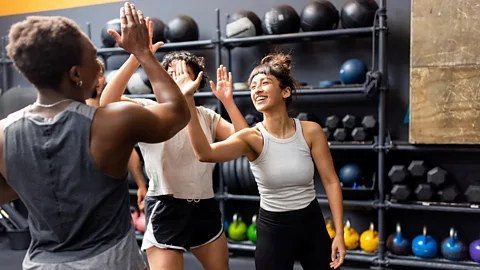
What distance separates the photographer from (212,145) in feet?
6.22

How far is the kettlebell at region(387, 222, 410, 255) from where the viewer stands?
3564mm

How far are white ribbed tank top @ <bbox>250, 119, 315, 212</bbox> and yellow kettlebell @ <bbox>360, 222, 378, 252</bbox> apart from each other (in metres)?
1.91

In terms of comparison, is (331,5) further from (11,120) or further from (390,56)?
(11,120)

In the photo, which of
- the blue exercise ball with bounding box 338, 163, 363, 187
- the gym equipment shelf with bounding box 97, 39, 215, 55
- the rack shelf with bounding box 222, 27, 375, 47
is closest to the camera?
the rack shelf with bounding box 222, 27, 375, 47

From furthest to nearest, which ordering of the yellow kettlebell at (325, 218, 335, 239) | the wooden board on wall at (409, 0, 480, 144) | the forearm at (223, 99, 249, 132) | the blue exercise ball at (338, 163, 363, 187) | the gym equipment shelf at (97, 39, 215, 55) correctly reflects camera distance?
the gym equipment shelf at (97, 39, 215, 55), the yellow kettlebell at (325, 218, 335, 239), the blue exercise ball at (338, 163, 363, 187), the wooden board on wall at (409, 0, 480, 144), the forearm at (223, 99, 249, 132)

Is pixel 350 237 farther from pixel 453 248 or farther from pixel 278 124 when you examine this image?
pixel 278 124

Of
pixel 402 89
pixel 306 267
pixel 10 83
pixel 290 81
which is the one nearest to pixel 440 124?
pixel 402 89

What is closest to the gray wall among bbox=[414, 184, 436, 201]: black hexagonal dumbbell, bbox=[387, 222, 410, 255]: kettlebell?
bbox=[414, 184, 436, 201]: black hexagonal dumbbell

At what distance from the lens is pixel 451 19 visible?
10.7 feet

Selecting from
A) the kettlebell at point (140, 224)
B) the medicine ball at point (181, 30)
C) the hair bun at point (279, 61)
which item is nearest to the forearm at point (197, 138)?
the hair bun at point (279, 61)

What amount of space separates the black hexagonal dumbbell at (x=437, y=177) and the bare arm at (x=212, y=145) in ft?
6.71

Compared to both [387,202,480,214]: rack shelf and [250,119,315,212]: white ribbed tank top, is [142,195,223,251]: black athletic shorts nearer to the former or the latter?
[250,119,315,212]: white ribbed tank top

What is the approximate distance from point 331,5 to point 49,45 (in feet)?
9.94

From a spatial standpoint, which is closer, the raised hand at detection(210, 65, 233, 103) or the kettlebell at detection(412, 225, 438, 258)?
the raised hand at detection(210, 65, 233, 103)
